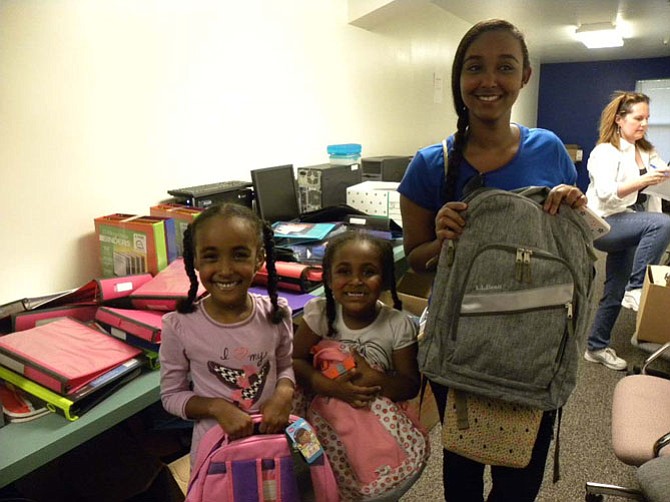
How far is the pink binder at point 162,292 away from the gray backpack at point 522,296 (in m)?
0.74

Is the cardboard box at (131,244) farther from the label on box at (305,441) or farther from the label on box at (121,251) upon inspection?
the label on box at (305,441)

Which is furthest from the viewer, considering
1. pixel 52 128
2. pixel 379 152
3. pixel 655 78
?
pixel 655 78

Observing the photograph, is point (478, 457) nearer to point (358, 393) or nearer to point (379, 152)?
point (358, 393)

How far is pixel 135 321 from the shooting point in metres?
1.32

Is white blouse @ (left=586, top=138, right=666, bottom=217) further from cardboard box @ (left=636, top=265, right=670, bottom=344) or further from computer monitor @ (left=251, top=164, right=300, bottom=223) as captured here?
computer monitor @ (left=251, top=164, right=300, bottom=223)

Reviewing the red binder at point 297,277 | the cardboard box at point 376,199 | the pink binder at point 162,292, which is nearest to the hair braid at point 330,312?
the pink binder at point 162,292

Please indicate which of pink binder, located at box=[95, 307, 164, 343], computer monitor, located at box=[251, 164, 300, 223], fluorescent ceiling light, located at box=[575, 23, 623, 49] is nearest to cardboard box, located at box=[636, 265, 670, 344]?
computer monitor, located at box=[251, 164, 300, 223]

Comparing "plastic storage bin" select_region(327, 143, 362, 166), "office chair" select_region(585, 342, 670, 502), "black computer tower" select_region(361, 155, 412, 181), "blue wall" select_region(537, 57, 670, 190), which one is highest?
"blue wall" select_region(537, 57, 670, 190)

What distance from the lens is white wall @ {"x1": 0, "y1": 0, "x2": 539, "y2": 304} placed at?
1521 millimetres

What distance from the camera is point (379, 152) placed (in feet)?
A: 11.9

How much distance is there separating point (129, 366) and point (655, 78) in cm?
882

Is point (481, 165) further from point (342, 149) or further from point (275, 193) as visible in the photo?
point (342, 149)

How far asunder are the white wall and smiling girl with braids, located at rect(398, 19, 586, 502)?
1173mm

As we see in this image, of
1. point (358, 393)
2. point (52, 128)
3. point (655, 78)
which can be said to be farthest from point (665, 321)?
point (655, 78)
